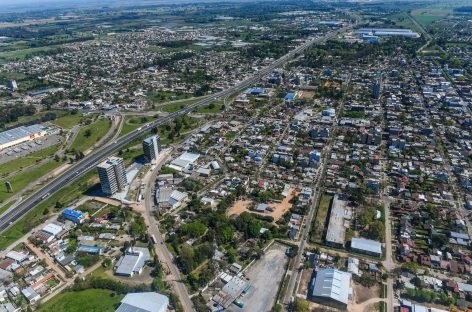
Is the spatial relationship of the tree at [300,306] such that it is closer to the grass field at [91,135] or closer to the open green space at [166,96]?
the grass field at [91,135]

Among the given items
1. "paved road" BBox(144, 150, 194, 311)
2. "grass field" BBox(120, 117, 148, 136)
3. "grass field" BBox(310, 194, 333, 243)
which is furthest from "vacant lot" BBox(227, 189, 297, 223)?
"grass field" BBox(120, 117, 148, 136)

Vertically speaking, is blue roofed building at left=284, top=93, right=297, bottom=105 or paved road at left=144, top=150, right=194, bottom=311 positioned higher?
blue roofed building at left=284, top=93, right=297, bottom=105

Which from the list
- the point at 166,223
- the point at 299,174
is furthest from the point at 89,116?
the point at 299,174

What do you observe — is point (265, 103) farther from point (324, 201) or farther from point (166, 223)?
point (166, 223)

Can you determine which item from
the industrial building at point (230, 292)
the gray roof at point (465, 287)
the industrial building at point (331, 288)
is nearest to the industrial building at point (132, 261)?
the industrial building at point (230, 292)

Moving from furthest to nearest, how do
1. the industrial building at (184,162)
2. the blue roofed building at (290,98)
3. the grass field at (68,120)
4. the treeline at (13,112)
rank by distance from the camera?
1. the blue roofed building at (290,98)
2. the treeline at (13,112)
3. the grass field at (68,120)
4. the industrial building at (184,162)

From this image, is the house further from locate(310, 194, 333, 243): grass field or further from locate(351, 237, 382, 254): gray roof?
locate(351, 237, 382, 254): gray roof

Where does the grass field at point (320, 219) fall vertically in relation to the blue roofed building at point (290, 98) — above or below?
below
